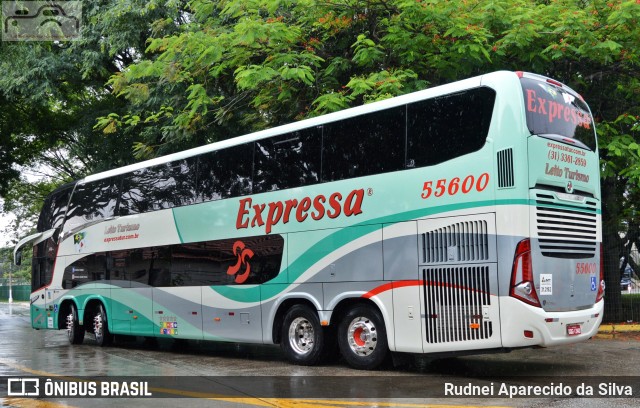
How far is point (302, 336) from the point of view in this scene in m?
12.3

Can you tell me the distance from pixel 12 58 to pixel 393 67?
7139 millimetres

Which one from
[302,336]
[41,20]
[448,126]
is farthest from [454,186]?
[41,20]

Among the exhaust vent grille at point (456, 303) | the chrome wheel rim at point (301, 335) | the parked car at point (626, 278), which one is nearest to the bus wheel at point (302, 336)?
the chrome wheel rim at point (301, 335)

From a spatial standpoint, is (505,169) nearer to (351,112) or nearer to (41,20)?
(351,112)

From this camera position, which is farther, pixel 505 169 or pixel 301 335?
pixel 301 335

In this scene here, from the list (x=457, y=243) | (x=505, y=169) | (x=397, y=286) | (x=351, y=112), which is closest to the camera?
(x=505, y=169)

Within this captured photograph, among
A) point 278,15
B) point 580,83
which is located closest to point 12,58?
point 278,15

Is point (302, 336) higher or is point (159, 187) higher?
point (159, 187)

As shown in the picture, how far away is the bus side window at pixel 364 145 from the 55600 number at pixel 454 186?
641 mm

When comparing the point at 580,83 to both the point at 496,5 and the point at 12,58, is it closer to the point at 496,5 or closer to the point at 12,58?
the point at 496,5

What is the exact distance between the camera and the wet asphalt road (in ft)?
28.0

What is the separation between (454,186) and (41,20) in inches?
512

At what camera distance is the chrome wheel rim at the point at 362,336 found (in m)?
11.1
